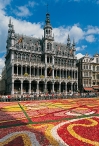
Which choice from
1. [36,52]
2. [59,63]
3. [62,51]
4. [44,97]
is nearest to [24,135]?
[44,97]

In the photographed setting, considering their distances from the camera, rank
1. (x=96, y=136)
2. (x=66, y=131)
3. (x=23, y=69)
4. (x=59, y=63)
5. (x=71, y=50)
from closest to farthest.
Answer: (x=96, y=136), (x=66, y=131), (x=23, y=69), (x=59, y=63), (x=71, y=50)

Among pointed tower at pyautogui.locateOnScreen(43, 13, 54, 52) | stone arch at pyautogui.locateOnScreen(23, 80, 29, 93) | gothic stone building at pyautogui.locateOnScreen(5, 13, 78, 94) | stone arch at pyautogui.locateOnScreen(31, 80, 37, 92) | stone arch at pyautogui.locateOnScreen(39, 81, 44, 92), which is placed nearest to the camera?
gothic stone building at pyautogui.locateOnScreen(5, 13, 78, 94)

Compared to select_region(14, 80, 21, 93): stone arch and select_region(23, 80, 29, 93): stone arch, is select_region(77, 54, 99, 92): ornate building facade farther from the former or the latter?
select_region(14, 80, 21, 93): stone arch

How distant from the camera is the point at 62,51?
69.9 metres

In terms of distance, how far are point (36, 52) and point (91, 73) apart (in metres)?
30.1

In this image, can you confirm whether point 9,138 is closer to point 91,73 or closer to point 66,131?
point 66,131

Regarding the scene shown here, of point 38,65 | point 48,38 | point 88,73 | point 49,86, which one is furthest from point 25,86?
point 88,73

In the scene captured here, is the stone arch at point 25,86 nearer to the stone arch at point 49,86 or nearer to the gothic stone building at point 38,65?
the gothic stone building at point 38,65

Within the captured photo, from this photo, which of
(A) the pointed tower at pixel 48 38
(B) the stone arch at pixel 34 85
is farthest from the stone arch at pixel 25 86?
(A) the pointed tower at pixel 48 38

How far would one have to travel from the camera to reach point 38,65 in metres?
58.9

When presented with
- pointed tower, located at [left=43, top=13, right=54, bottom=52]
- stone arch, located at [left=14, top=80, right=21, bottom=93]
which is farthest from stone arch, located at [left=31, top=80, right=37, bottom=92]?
pointed tower, located at [left=43, top=13, right=54, bottom=52]

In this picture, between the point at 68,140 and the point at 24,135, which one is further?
the point at 24,135

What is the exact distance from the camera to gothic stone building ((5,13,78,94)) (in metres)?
55.8

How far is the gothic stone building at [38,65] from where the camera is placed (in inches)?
2195
